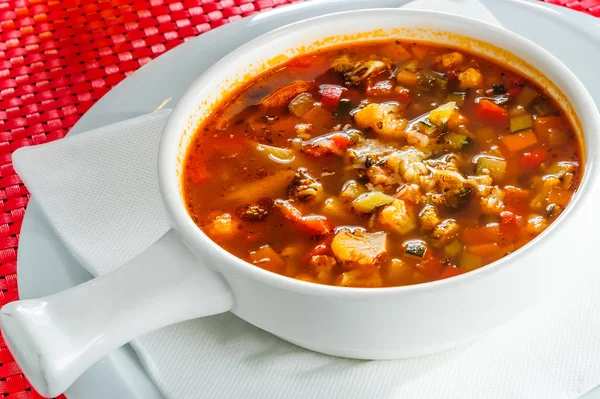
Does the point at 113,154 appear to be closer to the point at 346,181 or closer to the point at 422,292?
the point at 346,181

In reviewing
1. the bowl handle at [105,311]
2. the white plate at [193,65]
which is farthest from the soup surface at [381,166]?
the white plate at [193,65]

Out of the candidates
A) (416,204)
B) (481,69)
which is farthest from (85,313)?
(481,69)

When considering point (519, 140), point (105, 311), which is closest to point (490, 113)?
point (519, 140)

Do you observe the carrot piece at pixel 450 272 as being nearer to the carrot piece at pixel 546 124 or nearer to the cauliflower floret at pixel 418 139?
the cauliflower floret at pixel 418 139

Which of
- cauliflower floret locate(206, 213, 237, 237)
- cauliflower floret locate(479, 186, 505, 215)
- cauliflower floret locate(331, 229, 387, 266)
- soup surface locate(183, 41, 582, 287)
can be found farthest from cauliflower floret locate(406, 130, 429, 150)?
cauliflower floret locate(206, 213, 237, 237)

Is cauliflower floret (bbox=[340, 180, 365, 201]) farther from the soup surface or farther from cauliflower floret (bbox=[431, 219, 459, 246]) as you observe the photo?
cauliflower floret (bbox=[431, 219, 459, 246])

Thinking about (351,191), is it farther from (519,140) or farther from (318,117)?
(519,140)
